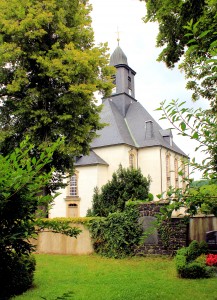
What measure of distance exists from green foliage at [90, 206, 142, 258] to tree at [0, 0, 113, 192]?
4.19 m

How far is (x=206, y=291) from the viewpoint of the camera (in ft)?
26.9

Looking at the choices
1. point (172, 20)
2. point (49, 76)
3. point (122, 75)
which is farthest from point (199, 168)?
point (122, 75)

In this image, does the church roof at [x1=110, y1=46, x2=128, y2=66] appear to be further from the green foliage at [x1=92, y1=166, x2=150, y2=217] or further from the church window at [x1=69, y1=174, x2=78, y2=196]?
the green foliage at [x1=92, y1=166, x2=150, y2=217]

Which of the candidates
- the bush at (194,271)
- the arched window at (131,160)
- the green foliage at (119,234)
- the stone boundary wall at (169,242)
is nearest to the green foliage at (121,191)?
the arched window at (131,160)

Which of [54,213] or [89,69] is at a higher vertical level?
[89,69]

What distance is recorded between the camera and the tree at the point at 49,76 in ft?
54.5

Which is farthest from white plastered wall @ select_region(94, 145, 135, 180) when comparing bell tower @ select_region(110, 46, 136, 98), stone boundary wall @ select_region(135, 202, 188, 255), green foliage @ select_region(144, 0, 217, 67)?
green foliage @ select_region(144, 0, 217, 67)

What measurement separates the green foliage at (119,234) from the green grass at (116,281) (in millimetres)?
761

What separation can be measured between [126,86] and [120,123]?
6.88 meters

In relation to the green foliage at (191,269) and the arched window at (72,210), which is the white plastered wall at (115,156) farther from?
the green foliage at (191,269)

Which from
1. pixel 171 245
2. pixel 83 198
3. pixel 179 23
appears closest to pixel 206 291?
pixel 171 245

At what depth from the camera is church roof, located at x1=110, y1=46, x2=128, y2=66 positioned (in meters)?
40.3

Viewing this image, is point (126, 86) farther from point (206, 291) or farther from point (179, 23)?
point (206, 291)

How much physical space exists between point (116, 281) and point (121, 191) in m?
16.6
